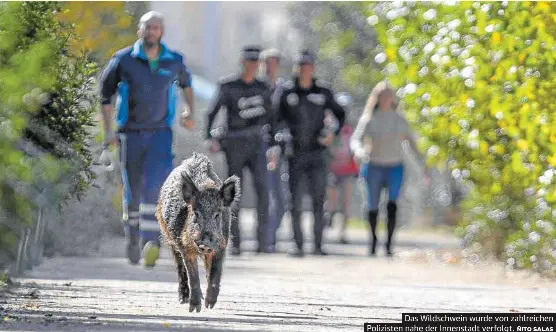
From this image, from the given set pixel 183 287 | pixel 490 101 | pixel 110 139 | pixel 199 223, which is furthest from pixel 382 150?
pixel 199 223

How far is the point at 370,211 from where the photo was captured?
20516 mm

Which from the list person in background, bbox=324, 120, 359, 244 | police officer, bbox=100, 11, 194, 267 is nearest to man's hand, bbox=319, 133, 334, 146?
police officer, bbox=100, 11, 194, 267

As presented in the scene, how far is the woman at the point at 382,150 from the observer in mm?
20422

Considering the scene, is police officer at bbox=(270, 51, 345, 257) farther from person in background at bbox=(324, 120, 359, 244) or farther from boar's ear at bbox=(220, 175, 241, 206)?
boar's ear at bbox=(220, 175, 241, 206)

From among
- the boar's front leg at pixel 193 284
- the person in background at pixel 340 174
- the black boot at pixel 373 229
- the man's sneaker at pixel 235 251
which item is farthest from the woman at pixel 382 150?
the boar's front leg at pixel 193 284

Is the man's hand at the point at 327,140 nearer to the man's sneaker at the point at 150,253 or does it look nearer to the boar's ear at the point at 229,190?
the man's sneaker at the point at 150,253

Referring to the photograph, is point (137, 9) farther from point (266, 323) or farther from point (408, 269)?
point (266, 323)

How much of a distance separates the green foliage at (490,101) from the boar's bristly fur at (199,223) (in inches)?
133

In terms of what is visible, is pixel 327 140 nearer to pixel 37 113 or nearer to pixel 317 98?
pixel 317 98

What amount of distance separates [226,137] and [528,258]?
4.77 metres

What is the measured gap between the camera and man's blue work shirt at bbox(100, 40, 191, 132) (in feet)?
51.4

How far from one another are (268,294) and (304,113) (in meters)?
7.04

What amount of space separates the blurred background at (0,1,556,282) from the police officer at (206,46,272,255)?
139 cm

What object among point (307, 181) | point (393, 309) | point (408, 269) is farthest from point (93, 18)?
point (393, 309)
